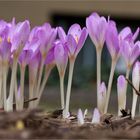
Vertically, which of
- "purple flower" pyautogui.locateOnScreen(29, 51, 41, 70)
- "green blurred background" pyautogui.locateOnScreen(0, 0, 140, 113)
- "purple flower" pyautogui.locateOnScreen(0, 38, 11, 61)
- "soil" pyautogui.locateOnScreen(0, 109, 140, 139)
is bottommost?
"soil" pyautogui.locateOnScreen(0, 109, 140, 139)

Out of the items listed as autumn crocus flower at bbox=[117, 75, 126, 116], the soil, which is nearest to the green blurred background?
autumn crocus flower at bbox=[117, 75, 126, 116]

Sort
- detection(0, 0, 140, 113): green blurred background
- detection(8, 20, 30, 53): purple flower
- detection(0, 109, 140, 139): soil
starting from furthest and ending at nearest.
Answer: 1. detection(0, 0, 140, 113): green blurred background
2. detection(8, 20, 30, 53): purple flower
3. detection(0, 109, 140, 139): soil

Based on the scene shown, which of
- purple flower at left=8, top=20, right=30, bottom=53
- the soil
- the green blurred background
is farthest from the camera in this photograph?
the green blurred background

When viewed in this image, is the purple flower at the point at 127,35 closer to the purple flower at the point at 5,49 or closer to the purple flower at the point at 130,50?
the purple flower at the point at 130,50

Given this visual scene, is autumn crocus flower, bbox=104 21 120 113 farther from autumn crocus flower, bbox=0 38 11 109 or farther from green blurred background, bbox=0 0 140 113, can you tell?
green blurred background, bbox=0 0 140 113

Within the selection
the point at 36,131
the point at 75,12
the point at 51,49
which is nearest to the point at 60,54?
the point at 51,49

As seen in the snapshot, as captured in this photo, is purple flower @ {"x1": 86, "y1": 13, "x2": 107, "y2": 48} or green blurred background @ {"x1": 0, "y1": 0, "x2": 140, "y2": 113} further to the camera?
green blurred background @ {"x1": 0, "y1": 0, "x2": 140, "y2": 113}

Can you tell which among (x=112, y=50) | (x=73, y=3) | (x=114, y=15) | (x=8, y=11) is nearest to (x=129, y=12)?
(x=114, y=15)

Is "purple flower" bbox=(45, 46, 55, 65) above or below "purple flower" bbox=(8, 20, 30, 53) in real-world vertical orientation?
below
